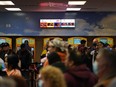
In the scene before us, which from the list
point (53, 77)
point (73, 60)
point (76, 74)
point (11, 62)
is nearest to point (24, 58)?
point (11, 62)

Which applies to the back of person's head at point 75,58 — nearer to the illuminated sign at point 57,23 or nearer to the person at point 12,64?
the person at point 12,64

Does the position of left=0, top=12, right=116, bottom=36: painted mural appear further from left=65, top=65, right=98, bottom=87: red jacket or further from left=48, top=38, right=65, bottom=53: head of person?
left=65, top=65, right=98, bottom=87: red jacket

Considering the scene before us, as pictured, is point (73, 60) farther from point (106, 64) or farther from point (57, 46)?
point (57, 46)

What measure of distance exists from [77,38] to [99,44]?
635 centimetres

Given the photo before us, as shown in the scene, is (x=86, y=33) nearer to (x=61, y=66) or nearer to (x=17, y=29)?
(x=17, y=29)

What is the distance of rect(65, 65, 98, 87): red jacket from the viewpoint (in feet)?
11.8

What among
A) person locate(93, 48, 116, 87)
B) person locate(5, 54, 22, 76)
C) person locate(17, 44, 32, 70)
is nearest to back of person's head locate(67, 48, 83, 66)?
person locate(93, 48, 116, 87)

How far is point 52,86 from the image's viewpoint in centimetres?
269

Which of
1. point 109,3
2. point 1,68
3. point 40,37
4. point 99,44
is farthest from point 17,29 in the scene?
point 1,68

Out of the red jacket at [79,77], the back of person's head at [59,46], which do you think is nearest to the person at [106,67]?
the red jacket at [79,77]

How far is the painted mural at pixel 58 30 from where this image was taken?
15.1m

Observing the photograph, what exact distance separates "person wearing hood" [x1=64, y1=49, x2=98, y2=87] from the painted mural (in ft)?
36.5

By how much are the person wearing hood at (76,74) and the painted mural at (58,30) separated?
36.5ft

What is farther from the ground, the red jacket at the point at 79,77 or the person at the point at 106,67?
the person at the point at 106,67
